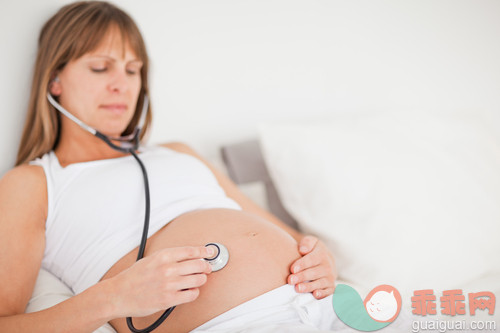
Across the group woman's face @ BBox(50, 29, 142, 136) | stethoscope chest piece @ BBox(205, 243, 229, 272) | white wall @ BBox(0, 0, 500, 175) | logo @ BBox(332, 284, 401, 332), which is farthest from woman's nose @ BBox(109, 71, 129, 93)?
logo @ BBox(332, 284, 401, 332)

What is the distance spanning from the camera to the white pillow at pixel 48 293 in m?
0.93

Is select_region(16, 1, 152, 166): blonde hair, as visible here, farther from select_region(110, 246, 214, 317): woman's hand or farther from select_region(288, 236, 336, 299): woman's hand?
select_region(288, 236, 336, 299): woman's hand

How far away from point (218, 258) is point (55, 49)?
0.81 metres

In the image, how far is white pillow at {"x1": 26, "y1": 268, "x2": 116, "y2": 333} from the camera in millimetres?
929

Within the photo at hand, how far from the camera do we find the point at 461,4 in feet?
6.50

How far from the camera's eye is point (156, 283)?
29.5 inches

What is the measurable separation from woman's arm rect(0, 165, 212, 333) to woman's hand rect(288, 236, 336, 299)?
215 mm

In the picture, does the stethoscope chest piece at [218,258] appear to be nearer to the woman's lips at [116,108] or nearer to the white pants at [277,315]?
the white pants at [277,315]

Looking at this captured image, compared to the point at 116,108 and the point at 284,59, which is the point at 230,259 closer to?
the point at 116,108

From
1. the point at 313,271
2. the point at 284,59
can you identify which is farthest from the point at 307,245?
the point at 284,59

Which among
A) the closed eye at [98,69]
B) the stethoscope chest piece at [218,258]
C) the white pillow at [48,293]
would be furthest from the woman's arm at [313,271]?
the closed eye at [98,69]

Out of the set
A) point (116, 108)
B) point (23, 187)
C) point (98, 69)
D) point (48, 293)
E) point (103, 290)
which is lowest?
point (48, 293)

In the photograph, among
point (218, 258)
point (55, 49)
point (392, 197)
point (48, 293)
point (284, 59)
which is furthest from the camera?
point (284, 59)

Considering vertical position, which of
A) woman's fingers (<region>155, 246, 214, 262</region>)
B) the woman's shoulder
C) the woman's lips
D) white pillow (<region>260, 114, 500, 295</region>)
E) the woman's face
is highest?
the woman's face
